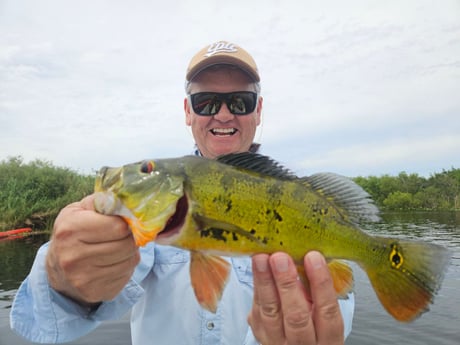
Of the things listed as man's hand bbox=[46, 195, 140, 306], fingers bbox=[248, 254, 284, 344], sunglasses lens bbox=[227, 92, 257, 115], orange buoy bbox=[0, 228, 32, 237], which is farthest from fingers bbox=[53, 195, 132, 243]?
orange buoy bbox=[0, 228, 32, 237]

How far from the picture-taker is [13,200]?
26031 mm

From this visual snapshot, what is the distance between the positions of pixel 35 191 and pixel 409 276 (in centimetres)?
3006

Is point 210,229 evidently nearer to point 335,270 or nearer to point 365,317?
point 335,270

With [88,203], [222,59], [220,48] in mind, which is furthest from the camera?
[220,48]

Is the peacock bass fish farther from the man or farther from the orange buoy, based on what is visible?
the orange buoy

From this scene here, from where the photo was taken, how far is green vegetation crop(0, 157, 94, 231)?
2591 centimetres

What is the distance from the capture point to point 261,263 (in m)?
2.16

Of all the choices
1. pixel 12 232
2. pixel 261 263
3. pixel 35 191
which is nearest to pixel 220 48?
pixel 261 263

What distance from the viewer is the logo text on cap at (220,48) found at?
393 cm

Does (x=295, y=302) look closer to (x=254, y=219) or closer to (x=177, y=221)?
(x=254, y=219)

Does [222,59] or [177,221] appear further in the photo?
[222,59]

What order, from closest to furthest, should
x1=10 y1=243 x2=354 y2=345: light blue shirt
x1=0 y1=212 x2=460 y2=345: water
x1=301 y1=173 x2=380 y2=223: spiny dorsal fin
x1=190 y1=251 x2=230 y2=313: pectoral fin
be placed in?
x1=190 y1=251 x2=230 y2=313: pectoral fin < x1=301 y1=173 x2=380 y2=223: spiny dorsal fin < x1=10 y1=243 x2=354 y2=345: light blue shirt < x1=0 y1=212 x2=460 y2=345: water

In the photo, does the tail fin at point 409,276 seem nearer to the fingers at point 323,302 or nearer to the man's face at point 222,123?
the fingers at point 323,302

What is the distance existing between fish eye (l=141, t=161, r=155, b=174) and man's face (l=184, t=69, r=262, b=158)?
180cm
